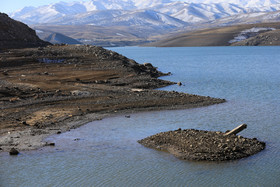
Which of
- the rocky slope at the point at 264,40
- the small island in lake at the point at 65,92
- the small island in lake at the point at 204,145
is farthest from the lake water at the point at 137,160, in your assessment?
the rocky slope at the point at 264,40

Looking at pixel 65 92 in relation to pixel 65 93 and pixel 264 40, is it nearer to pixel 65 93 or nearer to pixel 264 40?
pixel 65 93

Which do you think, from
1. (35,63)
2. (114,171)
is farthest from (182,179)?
(35,63)

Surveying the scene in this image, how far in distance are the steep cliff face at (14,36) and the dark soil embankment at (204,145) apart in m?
38.8

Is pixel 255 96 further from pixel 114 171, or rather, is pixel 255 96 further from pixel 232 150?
pixel 114 171

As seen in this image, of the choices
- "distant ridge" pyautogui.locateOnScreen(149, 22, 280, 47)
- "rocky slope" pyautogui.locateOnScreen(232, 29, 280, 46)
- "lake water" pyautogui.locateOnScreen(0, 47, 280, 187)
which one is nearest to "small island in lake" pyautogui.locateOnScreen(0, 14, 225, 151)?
"lake water" pyautogui.locateOnScreen(0, 47, 280, 187)

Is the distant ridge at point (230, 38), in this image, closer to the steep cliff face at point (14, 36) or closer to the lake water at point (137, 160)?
the steep cliff face at point (14, 36)

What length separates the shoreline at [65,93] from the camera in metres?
23.1

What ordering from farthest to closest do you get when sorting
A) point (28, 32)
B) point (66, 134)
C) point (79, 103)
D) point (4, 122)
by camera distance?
point (28, 32)
point (79, 103)
point (4, 122)
point (66, 134)

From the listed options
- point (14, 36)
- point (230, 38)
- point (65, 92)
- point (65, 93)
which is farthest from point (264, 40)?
point (65, 93)

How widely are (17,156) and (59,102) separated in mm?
11009

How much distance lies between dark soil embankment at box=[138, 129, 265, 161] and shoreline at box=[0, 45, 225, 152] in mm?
6259

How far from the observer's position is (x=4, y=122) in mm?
23562

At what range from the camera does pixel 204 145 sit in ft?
58.5

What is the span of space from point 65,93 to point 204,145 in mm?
16848
